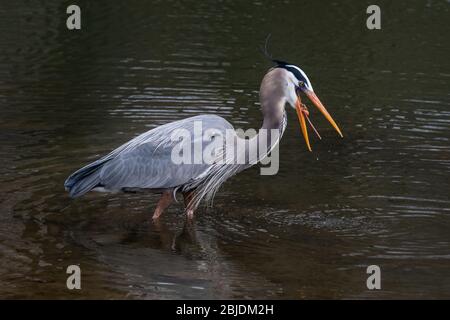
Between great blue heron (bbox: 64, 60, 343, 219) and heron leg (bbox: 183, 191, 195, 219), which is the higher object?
great blue heron (bbox: 64, 60, 343, 219)

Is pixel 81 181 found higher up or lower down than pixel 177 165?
lower down

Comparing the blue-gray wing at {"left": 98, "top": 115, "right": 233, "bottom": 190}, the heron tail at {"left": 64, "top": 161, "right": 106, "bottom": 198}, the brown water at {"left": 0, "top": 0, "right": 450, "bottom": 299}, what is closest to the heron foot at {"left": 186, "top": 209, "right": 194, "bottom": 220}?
the brown water at {"left": 0, "top": 0, "right": 450, "bottom": 299}

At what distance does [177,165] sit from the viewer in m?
9.30

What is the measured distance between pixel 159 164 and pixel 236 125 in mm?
3150

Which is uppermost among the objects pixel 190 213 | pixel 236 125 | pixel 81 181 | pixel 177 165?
pixel 236 125

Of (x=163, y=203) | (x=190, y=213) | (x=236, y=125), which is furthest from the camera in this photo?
(x=236, y=125)

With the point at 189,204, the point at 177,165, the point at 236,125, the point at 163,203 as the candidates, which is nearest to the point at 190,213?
the point at 189,204

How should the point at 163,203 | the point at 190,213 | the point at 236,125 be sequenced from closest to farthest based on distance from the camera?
the point at 163,203, the point at 190,213, the point at 236,125

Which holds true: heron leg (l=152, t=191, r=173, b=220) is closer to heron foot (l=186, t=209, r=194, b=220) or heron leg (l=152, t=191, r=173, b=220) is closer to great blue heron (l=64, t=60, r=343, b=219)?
great blue heron (l=64, t=60, r=343, b=219)

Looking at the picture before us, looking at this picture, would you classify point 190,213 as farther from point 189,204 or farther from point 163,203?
point 163,203

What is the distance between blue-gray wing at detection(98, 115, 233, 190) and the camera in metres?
9.28

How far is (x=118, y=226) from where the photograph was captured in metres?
9.08

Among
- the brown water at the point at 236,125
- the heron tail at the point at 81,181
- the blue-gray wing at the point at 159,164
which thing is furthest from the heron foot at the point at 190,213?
the heron tail at the point at 81,181

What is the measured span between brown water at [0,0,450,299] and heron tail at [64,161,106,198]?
287 millimetres
